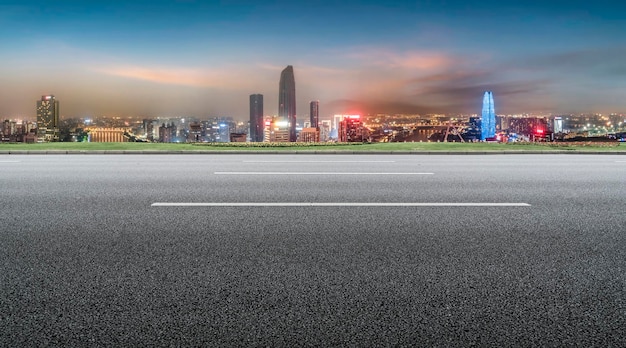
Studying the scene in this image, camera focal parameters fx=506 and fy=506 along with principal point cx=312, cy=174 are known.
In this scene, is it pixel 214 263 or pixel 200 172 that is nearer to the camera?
pixel 214 263

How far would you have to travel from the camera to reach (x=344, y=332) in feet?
9.84

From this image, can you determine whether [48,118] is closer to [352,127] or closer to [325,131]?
[352,127]

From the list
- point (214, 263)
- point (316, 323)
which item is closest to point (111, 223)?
point (214, 263)

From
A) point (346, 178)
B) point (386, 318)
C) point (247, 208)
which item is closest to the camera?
point (386, 318)

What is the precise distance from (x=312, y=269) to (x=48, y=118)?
1590 inches

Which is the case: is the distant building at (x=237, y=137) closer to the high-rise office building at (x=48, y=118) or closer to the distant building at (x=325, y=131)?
the distant building at (x=325, y=131)

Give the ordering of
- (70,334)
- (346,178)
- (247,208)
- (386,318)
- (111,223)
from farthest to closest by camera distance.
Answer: (346,178) < (247,208) < (111,223) < (386,318) < (70,334)

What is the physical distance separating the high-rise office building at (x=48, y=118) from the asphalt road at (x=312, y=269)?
88.5 feet

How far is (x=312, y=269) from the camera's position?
425cm

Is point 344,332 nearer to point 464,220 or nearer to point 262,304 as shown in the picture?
point 262,304

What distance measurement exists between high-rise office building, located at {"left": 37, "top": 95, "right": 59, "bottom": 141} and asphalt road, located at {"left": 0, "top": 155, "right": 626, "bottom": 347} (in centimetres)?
2698

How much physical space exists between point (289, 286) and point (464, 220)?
3.23 metres

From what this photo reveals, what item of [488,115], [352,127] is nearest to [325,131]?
[488,115]

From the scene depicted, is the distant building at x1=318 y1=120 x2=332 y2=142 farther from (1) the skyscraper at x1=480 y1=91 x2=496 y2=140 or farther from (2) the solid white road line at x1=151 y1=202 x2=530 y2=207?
(2) the solid white road line at x1=151 y1=202 x2=530 y2=207
